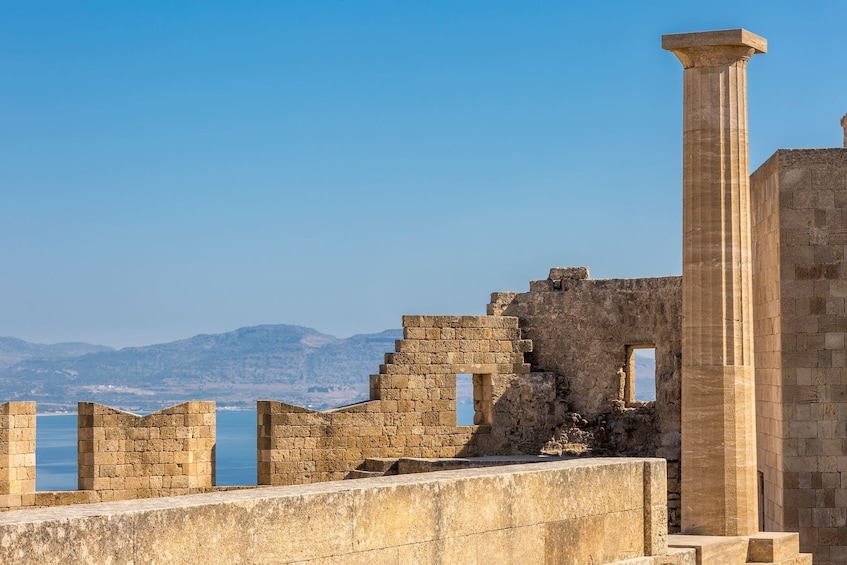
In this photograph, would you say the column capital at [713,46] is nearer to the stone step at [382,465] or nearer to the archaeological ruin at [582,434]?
the archaeological ruin at [582,434]

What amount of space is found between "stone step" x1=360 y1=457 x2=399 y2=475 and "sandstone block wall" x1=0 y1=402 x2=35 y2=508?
16.0ft

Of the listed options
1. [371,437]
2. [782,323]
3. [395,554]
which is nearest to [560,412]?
[371,437]

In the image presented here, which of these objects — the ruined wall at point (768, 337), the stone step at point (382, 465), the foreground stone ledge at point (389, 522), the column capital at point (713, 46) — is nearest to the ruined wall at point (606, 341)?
the stone step at point (382, 465)

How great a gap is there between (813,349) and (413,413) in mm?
6842

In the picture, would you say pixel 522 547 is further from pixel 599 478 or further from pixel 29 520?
pixel 29 520

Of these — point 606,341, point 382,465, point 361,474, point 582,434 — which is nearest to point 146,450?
point 361,474

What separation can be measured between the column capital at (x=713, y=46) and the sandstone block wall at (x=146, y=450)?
852cm

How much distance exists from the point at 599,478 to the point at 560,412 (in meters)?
11.0

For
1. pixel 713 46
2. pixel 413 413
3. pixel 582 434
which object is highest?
pixel 713 46

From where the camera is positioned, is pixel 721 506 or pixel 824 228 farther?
pixel 824 228

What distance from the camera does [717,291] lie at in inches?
505

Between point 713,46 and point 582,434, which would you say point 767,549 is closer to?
point 713,46

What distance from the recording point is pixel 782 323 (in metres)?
15.1

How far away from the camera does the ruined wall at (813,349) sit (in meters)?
14.9
